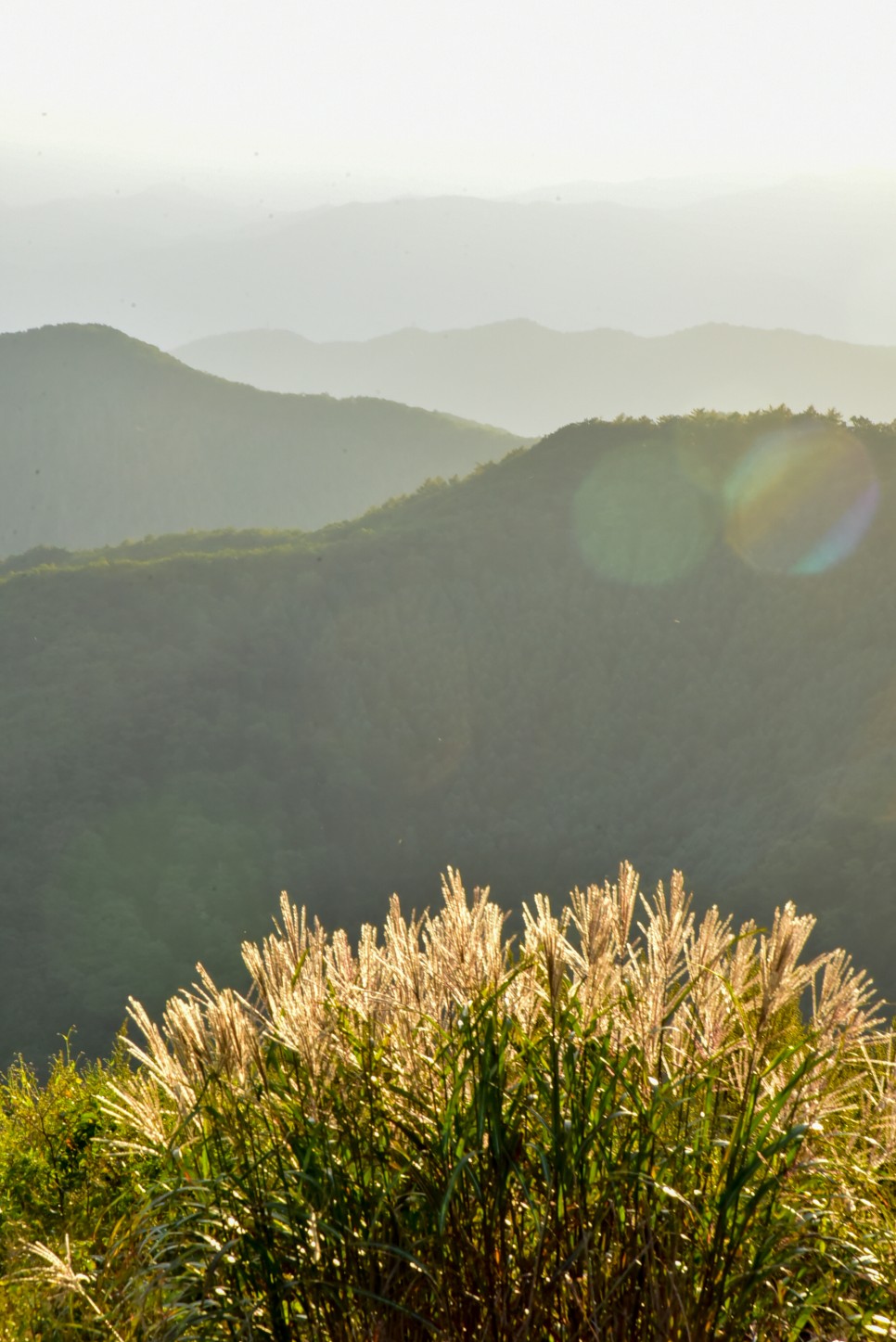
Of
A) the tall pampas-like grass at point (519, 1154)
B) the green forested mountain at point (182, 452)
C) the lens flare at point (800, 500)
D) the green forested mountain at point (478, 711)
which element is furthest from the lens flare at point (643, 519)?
the green forested mountain at point (182, 452)

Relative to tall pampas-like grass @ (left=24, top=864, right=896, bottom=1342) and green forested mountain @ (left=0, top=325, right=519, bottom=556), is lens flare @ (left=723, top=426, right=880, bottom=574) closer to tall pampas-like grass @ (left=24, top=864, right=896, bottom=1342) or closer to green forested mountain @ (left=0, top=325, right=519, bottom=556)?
tall pampas-like grass @ (left=24, top=864, right=896, bottom=1342)

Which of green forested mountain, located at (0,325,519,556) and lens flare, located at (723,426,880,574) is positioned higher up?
green forested mountain, located at (0,325,519,556)

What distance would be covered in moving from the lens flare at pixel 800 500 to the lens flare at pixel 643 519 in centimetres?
132

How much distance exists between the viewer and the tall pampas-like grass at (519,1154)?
286 cm

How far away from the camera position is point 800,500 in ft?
138

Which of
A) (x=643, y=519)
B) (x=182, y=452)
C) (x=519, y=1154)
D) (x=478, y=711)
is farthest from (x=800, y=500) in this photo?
(x=182, y=452)

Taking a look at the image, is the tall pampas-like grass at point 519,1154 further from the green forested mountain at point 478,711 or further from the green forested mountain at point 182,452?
the green forested mountain at point 182,452

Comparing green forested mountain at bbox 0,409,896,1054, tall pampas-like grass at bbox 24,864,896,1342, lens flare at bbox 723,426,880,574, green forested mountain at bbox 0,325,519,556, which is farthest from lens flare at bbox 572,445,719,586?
green forested mountain at bbox 0,325,519,556

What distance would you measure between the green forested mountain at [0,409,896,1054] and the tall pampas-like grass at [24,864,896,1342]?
2156 cm

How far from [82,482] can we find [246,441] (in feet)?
51.8

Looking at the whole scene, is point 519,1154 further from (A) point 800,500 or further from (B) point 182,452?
(B) point 182,452

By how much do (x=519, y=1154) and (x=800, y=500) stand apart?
135ft

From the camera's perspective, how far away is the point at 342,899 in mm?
33219

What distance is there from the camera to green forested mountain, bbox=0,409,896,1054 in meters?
30.9
